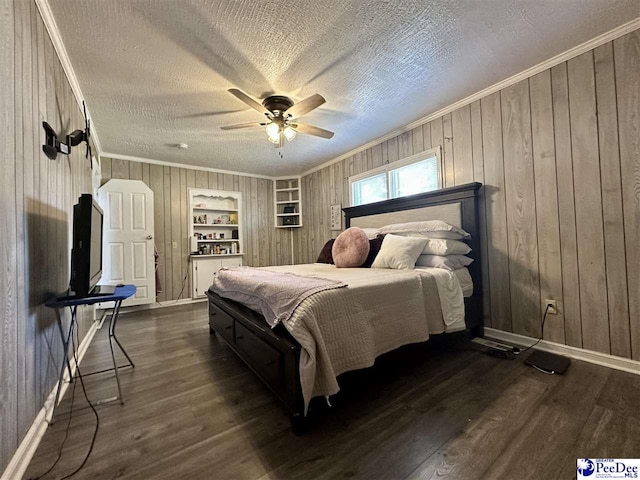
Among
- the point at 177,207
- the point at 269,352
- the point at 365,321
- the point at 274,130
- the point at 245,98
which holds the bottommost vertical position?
the point at 269,352

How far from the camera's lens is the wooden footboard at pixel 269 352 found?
4.44 ft

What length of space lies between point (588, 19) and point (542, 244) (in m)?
1.65

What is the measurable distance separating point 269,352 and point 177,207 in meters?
4.04

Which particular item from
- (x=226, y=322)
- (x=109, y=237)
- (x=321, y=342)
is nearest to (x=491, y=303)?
(x=321, y=342)

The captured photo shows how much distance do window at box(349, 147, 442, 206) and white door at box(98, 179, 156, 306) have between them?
3.40m

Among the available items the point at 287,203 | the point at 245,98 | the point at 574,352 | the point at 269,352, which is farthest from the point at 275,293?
the point at 287,203

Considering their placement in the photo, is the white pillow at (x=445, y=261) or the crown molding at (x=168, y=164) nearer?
the white pillow at (x=445, y=261)

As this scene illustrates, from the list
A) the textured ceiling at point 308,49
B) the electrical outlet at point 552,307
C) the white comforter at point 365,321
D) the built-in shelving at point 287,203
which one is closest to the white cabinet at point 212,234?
the built-in shelving at point 287,203

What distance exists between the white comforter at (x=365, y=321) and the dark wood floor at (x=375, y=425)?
25 centimetres

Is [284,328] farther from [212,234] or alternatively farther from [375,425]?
[212,234]

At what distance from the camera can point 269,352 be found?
1.59 m

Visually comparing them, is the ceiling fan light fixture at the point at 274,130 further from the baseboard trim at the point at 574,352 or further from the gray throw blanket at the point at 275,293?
the baseboard trim at the point at 574,352

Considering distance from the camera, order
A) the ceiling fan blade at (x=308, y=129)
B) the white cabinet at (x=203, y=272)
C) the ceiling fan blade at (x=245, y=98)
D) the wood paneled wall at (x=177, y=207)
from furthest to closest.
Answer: the white cabinet at (x=203, y=272)
the wood paneled wall at (x=177, y=207)
the ceiling fan blade at (x=308, y=129)
the ceiling fan blade at (x=245, y=98)

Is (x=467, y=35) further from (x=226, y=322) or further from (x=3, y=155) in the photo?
(x=226, y=322)
